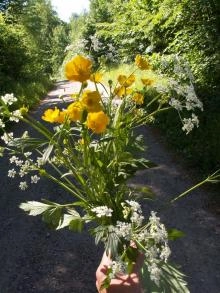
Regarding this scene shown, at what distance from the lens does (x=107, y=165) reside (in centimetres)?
204

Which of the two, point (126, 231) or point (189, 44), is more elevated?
point (126, 231)

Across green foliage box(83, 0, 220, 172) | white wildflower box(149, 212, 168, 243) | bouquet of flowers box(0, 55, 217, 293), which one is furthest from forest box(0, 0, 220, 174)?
white wildflower box(149, 212, 168, 243)

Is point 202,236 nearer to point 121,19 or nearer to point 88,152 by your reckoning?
point 88,152

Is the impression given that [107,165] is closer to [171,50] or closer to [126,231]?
[126,231]

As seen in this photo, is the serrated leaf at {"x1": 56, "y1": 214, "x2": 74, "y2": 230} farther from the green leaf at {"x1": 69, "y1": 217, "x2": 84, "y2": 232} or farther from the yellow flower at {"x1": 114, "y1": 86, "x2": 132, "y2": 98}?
the yellow flower at {"x1": 114, "y1": 86, "x2": 132, "y2": 98}

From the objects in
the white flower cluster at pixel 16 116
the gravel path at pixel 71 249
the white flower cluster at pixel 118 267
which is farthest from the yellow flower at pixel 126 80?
the gravel path at pixel 71 249

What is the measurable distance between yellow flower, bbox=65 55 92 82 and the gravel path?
247cm

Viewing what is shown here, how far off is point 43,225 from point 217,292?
2.19 m

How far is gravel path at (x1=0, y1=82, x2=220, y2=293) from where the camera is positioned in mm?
3797

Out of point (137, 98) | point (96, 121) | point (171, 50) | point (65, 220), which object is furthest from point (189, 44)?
point (96, 121)

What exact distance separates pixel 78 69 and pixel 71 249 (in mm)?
2932

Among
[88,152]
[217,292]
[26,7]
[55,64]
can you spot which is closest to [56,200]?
[217,292]

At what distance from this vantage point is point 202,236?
175 inches

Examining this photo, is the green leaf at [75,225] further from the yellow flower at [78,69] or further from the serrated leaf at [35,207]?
the yellow flower at [78,69]
